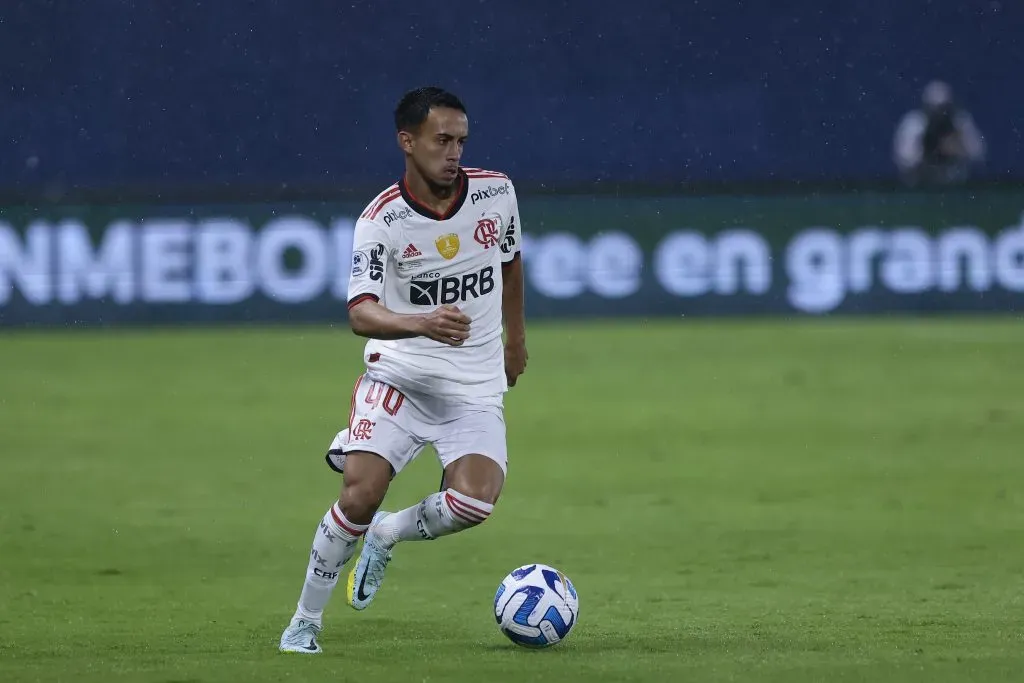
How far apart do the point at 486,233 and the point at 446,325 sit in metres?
0.91

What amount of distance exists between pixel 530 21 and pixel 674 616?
20.7 metres

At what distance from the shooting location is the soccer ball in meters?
6.61

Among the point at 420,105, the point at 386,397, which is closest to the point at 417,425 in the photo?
the point at 386,397

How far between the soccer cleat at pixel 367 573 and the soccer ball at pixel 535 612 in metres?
0.70

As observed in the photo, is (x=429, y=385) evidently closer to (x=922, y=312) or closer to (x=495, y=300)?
(x=495, y=300)

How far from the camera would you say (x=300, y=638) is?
21.6ft

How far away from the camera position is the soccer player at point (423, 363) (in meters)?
6.61

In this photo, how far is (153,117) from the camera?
26.6m

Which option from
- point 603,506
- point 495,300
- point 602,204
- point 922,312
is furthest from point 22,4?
point 495,300

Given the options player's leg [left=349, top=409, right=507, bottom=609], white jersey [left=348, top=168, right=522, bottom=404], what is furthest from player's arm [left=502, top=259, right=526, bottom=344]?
player's leg [left=349, top=409, right=507, bottom=609]

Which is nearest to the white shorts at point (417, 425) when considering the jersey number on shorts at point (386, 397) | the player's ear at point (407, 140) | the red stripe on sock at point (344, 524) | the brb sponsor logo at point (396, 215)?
the jersey number on shorts at point (386, 397)

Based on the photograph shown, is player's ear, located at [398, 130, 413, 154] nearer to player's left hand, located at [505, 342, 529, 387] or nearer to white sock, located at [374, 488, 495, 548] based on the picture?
player's left hand, located at [505, 342, 529, 387]

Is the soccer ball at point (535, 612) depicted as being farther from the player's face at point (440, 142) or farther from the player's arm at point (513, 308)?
the player's face at point (440, 142)

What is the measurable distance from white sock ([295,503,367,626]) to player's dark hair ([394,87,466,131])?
1451 mm
